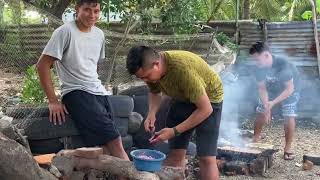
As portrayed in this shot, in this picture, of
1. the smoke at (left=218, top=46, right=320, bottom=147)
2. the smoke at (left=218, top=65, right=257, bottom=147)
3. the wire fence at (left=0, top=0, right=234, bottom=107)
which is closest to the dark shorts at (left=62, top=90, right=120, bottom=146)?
the wire fence at (left=0, top=0, right=234, bottom=107)

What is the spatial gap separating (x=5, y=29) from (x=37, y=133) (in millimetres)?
3864

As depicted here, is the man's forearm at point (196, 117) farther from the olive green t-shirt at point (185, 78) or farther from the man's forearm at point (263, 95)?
the man's forearm at point (263, 95)

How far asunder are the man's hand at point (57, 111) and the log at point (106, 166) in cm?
45

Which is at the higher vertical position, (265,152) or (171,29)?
(171,29)

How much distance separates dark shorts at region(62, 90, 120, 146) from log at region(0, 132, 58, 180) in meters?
0.76

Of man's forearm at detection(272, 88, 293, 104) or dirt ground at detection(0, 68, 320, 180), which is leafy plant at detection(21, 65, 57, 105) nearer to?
dirt ground at detection(0, 68, 320, 180)

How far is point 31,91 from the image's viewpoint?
5.72 m

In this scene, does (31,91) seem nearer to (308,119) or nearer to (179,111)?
(179,111)

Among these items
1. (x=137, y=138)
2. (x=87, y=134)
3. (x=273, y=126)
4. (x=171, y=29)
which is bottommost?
(x=273, y=126)

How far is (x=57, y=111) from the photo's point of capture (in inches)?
163

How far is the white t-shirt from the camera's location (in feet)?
12.9

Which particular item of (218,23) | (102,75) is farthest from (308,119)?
(102,75)

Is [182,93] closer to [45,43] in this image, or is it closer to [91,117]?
[91,117]

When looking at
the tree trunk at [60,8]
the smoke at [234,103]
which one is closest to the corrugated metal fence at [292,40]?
the smoke at [234,103]
